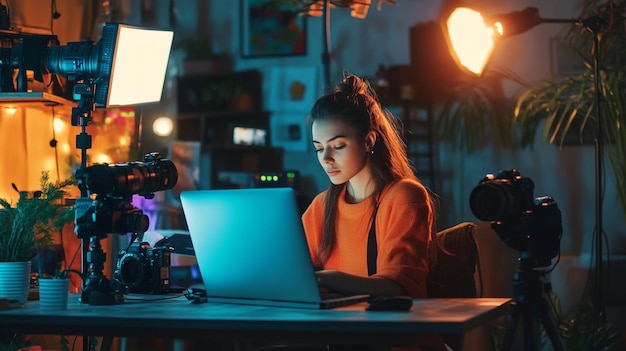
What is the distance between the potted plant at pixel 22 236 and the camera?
2188 millimetres

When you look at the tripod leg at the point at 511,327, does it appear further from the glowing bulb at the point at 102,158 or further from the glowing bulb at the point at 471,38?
the glowing bulb at the point at 102,158

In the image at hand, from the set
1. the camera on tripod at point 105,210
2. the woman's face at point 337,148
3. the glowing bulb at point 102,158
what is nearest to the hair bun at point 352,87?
the woman's face at point 337,148

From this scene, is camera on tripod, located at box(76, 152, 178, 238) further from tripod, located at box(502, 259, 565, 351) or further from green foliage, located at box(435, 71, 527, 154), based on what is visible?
green foliage, located at box(435, 71, 527, 154)

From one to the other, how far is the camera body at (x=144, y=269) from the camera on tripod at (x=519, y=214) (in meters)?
0.84

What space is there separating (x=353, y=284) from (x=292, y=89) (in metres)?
4.53

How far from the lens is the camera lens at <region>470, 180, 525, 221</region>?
229cm

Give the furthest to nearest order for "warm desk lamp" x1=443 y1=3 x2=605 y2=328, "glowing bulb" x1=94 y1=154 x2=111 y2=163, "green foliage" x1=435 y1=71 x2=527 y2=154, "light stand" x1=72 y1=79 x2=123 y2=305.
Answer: "green foliage" x1=435 y1=71 x2=527 y2=154
"glowing bulb" x1=94 y1=154 x2=111 y2=163
"warm desk lamp" x1=443 y1=3 x2=605 y2=328
"light stand" x1=72 y1=79 x2=123 y2=305

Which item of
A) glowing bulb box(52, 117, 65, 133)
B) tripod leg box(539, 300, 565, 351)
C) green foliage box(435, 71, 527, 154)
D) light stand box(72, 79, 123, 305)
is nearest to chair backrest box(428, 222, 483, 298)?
tripod leg box(539, 300, 565, 351)

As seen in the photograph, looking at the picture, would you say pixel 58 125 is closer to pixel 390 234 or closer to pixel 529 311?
pixel 390 234

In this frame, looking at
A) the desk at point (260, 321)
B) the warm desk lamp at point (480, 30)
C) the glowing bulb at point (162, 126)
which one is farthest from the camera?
the glowing bulb at point (162, 126)

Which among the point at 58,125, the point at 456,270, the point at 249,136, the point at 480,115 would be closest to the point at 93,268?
the point at 456,270

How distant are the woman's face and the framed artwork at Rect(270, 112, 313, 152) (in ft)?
13.2

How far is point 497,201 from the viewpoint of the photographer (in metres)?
2.30

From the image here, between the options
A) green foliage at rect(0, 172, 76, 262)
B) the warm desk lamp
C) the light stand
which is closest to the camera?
the light stand
